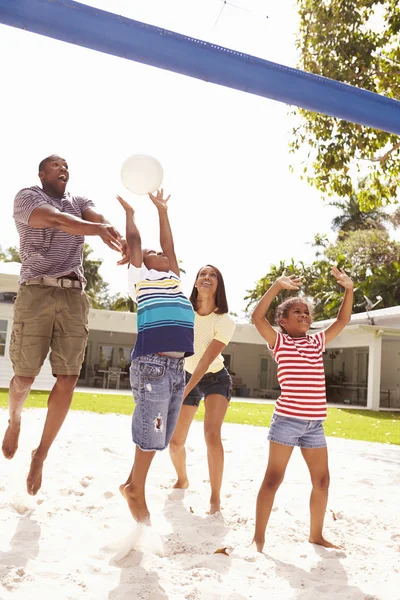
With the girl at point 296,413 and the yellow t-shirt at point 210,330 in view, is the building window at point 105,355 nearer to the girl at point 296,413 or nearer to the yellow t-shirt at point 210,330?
the yellow t-shirt at point 210,330

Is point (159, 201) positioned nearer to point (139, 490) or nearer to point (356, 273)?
point (139, 490)

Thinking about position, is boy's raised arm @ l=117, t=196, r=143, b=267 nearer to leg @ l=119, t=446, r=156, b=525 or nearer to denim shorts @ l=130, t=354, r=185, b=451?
denim shorts @ l=130, t=354, r=185, b=451

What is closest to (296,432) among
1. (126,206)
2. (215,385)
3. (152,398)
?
(152,398)

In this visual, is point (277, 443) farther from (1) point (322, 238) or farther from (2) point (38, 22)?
(1) point (322, 238)

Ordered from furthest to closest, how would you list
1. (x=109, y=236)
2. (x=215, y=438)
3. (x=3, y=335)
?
(x=3, y=335)
(x=215, y=438)
(x=109, y=236)

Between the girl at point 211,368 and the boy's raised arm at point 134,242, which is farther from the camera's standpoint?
the girl at point 211,368

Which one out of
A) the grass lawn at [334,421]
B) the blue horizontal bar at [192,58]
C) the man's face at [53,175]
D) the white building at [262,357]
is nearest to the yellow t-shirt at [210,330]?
the man's face at [53,175]

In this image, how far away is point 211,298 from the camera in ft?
15.2

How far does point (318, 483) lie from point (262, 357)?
955 inches

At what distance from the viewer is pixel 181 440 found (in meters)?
4.79

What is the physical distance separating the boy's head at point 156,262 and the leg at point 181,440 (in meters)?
1.44

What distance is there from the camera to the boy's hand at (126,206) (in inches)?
144

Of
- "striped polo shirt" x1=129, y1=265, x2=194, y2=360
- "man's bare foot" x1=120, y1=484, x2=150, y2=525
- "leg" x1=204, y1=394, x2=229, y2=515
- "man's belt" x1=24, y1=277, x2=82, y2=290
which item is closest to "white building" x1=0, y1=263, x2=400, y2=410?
"leg" x1=204, y1=394, x2=229, y2=515

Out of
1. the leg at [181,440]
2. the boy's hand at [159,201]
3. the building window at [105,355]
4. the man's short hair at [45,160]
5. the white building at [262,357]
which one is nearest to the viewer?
the boy's hand at [159,201]
